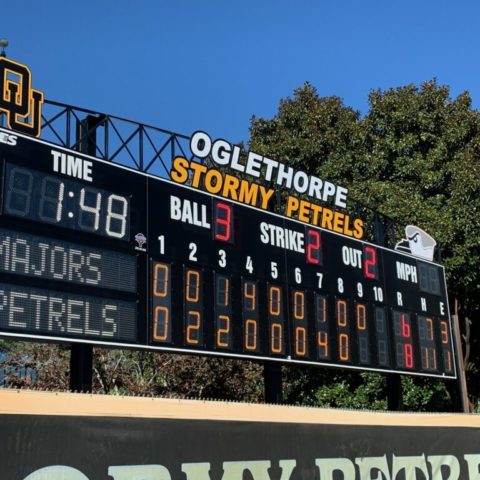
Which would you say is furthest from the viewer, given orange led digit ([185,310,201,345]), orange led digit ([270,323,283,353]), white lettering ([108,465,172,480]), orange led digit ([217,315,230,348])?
orange led digit ([270,323,283,353])

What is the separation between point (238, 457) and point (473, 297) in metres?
19.7

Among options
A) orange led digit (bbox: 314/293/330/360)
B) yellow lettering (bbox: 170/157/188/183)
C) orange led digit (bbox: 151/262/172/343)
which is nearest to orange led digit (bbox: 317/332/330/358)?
orange led digit (bbox: 314/293/330/360)

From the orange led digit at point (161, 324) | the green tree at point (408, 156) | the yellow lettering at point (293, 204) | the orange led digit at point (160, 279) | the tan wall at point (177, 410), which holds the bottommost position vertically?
the tan wall at point (177, 410)

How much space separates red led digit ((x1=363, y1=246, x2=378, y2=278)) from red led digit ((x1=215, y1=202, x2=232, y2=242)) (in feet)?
12.6

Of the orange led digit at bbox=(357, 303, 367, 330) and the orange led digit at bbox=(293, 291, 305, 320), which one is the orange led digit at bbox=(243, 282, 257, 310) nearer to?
the orange led digit at bbox=(293, 291, 305, 320)

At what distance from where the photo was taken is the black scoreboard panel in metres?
9.94

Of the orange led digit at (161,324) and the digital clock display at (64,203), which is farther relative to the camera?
the orange led digit at (161,324)

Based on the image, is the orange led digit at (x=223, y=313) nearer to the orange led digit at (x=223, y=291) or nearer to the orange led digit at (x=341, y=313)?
the orange led digit at (x=223, y=291)

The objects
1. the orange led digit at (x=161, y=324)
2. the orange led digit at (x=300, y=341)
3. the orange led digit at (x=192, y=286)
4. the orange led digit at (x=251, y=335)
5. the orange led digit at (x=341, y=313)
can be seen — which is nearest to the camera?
the orange led digit at (x=161, y=324)

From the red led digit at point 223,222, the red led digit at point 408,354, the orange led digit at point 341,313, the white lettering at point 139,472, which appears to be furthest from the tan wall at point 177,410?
the red led digit at point 408,354

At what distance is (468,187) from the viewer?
2559 cm

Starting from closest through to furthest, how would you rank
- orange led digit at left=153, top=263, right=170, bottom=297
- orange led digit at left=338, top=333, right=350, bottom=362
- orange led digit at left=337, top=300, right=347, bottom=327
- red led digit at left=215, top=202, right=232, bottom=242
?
orange led digit at left=153, top=263, right=170, bottom=297 < red led digit at left=215, top=202, right=232, bottom=242 < orange led digit at left=338, top=333, right=350, bottom=362 < orange led digit at left=337, top=300, right=347, bottom=327

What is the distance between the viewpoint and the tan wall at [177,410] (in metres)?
6.27

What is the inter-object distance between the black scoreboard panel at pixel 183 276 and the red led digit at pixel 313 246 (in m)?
0.03
